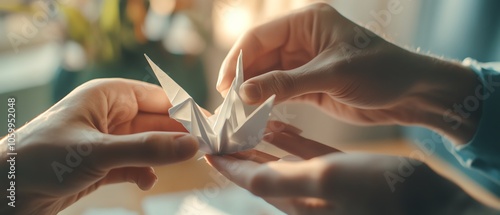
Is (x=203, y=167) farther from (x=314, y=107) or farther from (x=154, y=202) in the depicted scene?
(x=314, y=107)

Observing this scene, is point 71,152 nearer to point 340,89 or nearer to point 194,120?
point 194,120

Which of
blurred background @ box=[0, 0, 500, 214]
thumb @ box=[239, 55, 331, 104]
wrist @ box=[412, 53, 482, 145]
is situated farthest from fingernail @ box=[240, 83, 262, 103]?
wrist @ box=[412, 53, 482, 145]

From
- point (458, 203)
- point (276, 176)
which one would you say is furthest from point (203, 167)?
point (458, 203)

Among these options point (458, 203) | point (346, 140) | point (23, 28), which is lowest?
point (346, 140)

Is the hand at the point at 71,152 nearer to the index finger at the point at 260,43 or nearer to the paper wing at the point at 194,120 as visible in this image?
the paper wing at the point at 194,120

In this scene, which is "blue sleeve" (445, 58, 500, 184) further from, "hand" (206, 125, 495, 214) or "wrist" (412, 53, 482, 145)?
"hand" (206, 125, 495, 214)
